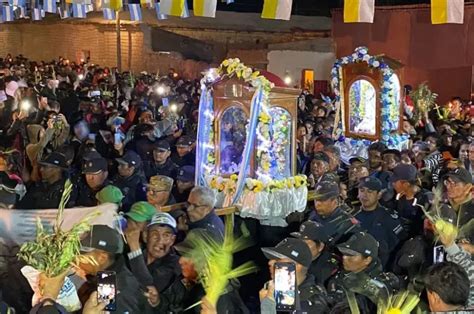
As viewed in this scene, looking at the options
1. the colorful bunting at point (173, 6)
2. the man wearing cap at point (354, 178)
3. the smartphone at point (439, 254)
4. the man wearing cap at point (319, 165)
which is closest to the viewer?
the smartphone at point (439, 254)

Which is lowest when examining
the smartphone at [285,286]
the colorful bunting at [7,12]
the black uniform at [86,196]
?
the black uniform at [86,196]

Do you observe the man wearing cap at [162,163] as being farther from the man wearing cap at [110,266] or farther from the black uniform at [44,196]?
the man wearing cap at [110,266]

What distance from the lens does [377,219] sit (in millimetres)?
6574

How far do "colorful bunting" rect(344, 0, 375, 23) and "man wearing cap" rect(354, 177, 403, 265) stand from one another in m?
3.55

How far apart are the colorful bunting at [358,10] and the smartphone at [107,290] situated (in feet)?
21.5

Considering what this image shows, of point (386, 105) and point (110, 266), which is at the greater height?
point (386, 105)

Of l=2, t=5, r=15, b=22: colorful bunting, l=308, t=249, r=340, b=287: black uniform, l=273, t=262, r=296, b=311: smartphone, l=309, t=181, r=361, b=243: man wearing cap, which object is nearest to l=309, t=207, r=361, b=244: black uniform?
l=309, t=181, r=361, b=243: man wearing cap

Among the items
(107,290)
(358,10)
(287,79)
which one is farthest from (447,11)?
(287,79)

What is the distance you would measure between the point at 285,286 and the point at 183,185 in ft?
13.4

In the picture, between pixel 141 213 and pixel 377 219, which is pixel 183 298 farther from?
pixel 377 219

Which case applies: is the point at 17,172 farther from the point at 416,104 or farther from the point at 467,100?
the point at 467,100

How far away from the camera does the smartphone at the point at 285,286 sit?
4.06 m

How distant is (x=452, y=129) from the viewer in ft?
41.3

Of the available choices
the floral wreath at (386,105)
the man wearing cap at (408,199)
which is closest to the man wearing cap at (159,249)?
the man wearing cap at (408,199)
